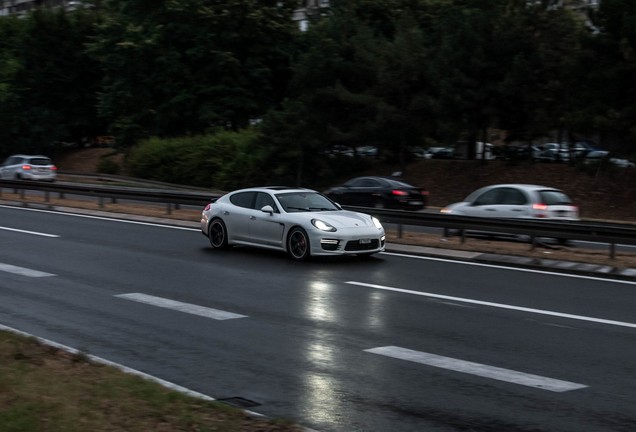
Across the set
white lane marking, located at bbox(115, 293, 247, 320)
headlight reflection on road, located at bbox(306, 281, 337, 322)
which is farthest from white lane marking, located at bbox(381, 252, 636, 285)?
white lane marking, located at bbox(115, 293, 247, 320)

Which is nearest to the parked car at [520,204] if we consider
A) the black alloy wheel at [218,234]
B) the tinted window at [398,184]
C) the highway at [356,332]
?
the highway at [356,332]

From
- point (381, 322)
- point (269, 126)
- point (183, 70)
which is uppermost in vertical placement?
point (183, 70)

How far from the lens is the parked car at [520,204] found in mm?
21609

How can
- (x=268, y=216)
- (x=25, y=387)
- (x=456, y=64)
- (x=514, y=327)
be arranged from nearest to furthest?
(x=25, y=387)
(x=514, y=327)
(x=268, y=216)
(x=456, y=64)

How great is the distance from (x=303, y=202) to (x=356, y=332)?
25.9 feet

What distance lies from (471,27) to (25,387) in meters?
38.5

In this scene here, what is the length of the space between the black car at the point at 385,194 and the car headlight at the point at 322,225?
15040mm

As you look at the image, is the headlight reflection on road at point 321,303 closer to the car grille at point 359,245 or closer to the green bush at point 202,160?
the car grille at point 359,245

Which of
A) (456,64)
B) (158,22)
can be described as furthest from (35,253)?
(158,22)

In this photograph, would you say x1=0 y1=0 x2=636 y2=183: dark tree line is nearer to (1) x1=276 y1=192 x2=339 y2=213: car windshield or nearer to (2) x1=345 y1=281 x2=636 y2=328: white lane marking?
(1) x1=276 y1=192 x2=339 y2=213: car windshield

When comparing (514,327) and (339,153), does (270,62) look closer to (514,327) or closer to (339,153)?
(339,153)

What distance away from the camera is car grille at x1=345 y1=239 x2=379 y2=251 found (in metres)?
16.9

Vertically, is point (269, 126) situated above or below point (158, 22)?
below

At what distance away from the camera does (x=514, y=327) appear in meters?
10.8
